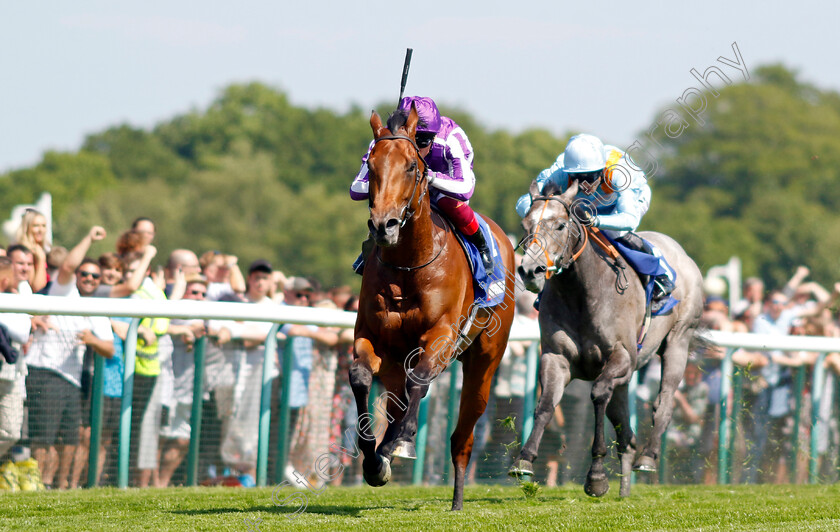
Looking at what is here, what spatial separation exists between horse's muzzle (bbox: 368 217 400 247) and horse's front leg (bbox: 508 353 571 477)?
161 cm

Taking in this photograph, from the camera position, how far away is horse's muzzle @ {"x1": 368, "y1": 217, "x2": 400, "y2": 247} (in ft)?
16.3

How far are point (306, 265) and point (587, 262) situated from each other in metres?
54.0

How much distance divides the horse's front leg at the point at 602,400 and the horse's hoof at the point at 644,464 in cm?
78

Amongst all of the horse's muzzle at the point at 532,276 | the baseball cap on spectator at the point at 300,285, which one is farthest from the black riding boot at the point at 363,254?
the baseball cap on spectator at the point at 300,285

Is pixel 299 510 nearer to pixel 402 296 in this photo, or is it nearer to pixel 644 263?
pixel 402 296

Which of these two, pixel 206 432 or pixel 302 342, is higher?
pixel 302 342

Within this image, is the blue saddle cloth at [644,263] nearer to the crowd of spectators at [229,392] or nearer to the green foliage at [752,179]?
the crowd of spectators at [229,392]

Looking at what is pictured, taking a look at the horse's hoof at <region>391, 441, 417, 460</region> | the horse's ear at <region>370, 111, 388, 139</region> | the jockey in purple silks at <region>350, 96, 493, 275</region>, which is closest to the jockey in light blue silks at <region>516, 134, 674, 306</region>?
the jockey in purple silks at <region>350, 96, 493, 275</region>

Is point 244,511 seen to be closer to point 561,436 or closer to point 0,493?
point 0,493

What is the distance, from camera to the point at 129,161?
73500 millimetres

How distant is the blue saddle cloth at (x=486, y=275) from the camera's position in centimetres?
622

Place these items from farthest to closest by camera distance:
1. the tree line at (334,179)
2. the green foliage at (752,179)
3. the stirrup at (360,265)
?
the green foliage at (752,179) → the tree line at (334,179) → the stirrup at (360,265)

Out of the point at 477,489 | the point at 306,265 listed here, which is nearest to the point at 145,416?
the point at 477,489

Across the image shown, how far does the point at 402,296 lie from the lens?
5.57m
